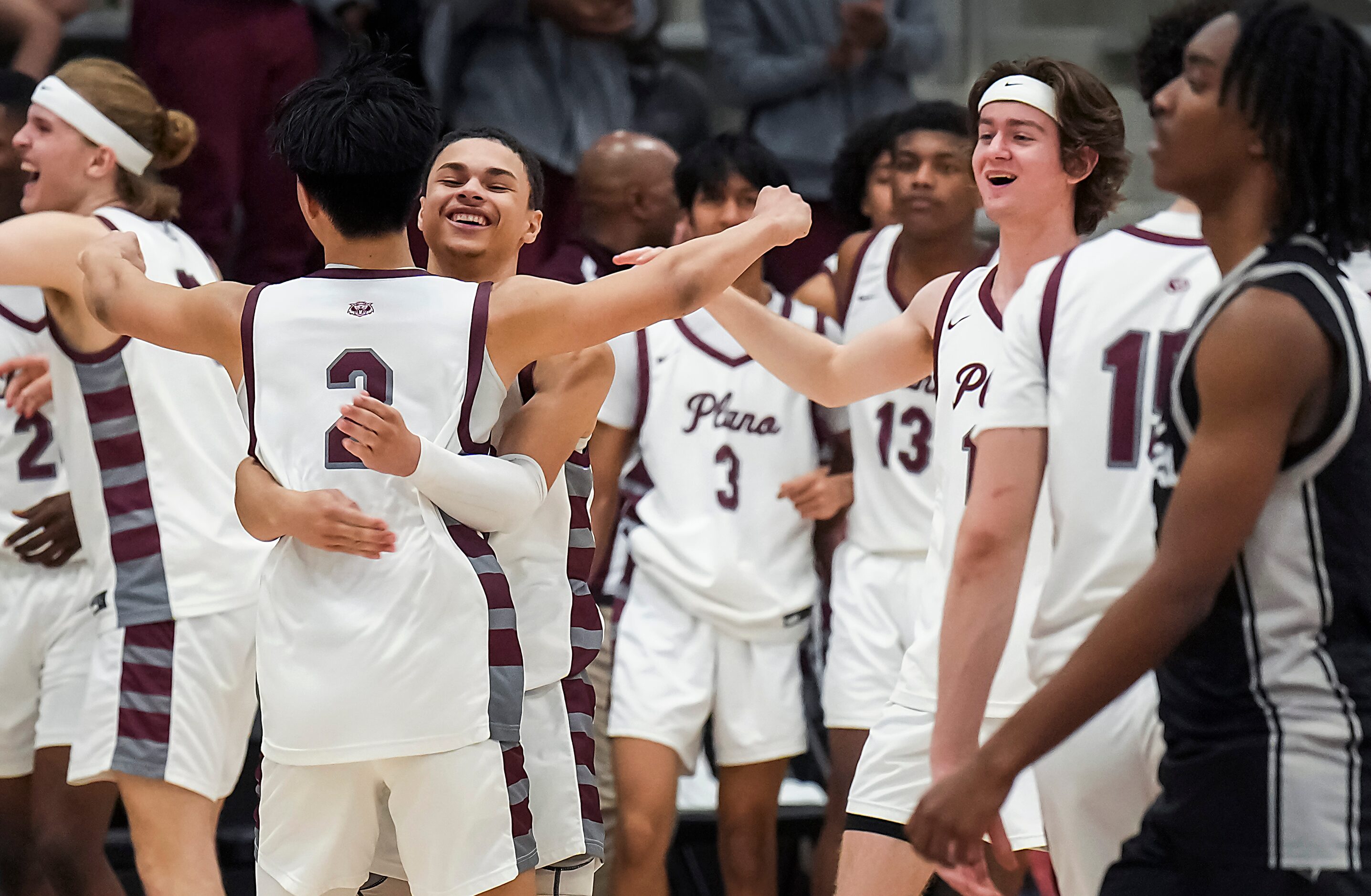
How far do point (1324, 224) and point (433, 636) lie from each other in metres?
1.60

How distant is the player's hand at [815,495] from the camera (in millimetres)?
5059

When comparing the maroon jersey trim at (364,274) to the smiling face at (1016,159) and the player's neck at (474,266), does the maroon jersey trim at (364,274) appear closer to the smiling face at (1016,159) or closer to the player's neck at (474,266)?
the player's neck at (474,266)

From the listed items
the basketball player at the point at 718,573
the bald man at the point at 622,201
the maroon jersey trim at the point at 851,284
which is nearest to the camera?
the basketball player at the point at 718,573

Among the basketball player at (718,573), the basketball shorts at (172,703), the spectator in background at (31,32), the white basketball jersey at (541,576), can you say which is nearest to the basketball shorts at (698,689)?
the basketball player at (718,573)

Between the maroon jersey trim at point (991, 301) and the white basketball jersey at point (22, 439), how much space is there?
8.67 ft

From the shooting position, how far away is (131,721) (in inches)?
158

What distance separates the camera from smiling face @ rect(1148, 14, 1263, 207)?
216 cm

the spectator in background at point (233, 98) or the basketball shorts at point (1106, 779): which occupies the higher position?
the spectator in background at point (233, 98)

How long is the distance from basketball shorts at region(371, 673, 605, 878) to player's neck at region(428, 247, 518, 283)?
902mm

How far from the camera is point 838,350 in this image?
12.5 feet

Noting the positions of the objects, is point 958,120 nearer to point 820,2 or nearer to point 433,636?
point 820,2

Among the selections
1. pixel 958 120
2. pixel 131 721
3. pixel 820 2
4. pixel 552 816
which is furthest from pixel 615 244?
pixel 552 816

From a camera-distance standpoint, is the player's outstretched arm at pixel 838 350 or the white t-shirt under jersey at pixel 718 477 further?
the white t-shirt under jersey at pixel 718 477

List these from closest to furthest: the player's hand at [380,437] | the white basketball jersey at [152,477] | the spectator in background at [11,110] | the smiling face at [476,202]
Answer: the player's hand at [380,437] → the smiling face at [476,202] → the white basketball jersey at [152,477] → the spectator in background at [11,110]
